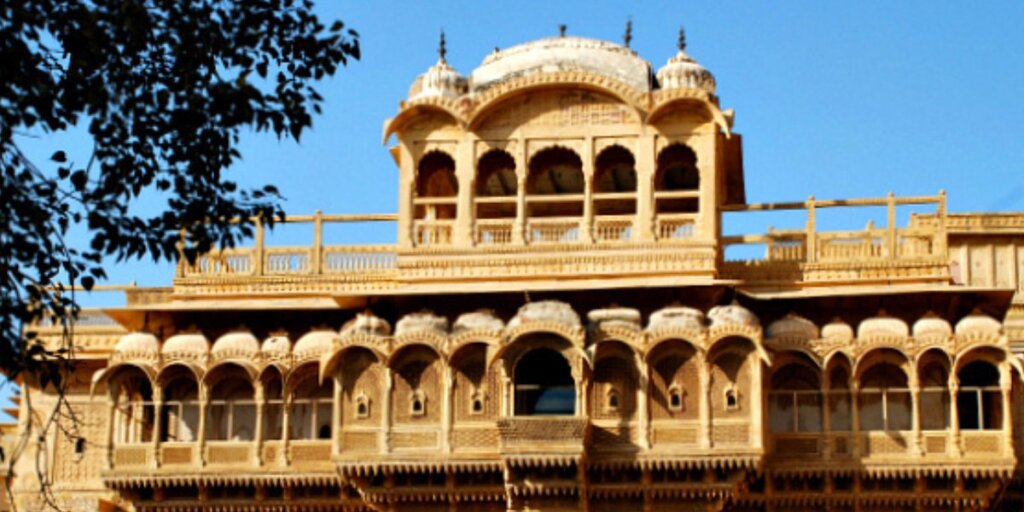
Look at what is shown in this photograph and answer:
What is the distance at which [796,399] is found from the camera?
30.2m

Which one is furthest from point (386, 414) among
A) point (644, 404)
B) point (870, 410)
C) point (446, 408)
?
point (870, 410)

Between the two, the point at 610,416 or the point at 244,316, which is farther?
the point at 244,316

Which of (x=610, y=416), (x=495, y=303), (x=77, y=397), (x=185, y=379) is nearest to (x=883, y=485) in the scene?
(x=610, y=416)

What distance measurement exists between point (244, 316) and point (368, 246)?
2129 mm

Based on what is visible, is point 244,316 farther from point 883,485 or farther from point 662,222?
point 883,485

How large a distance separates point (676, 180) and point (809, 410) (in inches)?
206

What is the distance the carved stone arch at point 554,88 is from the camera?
31.5 m

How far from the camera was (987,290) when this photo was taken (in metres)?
29.7

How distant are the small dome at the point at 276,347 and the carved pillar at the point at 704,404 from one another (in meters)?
6.17

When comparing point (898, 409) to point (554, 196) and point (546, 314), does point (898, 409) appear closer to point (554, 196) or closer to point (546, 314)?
point (546, 314)

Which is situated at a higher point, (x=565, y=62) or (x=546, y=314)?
(x=565, y=62)

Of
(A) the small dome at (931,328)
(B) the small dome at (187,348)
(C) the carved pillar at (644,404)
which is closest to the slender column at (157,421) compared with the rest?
(B) the small dome at (187,348)

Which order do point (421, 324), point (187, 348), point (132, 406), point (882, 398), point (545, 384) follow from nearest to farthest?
point (545, 384) → point (882, 398) → point (421, 324) → point (187, 348) → point (132, 406)

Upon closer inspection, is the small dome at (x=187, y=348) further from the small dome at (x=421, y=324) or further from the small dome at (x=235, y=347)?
the small dome at (x=421, y=324)
